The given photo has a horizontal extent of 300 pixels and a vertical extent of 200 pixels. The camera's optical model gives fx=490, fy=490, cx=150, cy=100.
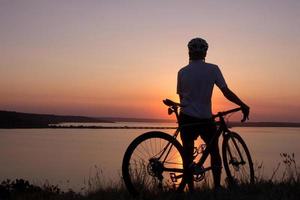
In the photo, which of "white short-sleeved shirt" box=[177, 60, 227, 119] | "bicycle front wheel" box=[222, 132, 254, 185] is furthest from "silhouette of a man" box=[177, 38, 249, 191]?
"bicycle front wheel" box=[222, 132, 254, 185]

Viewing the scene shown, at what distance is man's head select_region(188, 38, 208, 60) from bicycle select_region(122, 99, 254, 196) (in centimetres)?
72

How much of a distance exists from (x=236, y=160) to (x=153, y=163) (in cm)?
155

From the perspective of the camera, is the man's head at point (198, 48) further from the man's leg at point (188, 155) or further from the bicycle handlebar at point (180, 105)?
the man's leg at point (188, 155)

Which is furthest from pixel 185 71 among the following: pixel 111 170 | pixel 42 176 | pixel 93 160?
pixel 93 160

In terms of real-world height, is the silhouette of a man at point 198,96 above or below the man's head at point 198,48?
below

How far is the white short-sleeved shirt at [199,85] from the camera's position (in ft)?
21.4

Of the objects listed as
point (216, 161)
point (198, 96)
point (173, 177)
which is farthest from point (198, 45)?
point (173, 177)

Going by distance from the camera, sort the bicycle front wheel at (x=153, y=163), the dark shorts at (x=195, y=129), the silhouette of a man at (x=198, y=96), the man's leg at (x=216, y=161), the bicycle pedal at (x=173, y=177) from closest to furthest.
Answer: the bicycle front wheel at (x=153, y=163), the bicycle pedal at (x=173, y=177), the silhouette of a man at (x=198, y=96), the dark shorts at (x=195, y=129), the man's leg at (x=216, y=161)

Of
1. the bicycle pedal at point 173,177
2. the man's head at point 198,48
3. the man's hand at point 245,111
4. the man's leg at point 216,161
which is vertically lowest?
the bicycle pedal at point 173,177

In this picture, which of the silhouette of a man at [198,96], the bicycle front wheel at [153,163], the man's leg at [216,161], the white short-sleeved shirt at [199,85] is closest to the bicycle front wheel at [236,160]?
the man's leg at [216,161]

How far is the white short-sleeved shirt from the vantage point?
652 cm

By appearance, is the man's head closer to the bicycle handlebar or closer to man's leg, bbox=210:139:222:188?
the bicycle handlebar

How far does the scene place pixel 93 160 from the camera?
38.2 meters

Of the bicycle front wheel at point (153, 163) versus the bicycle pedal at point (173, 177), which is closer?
the bicycle front wheel at point (153, 163)
